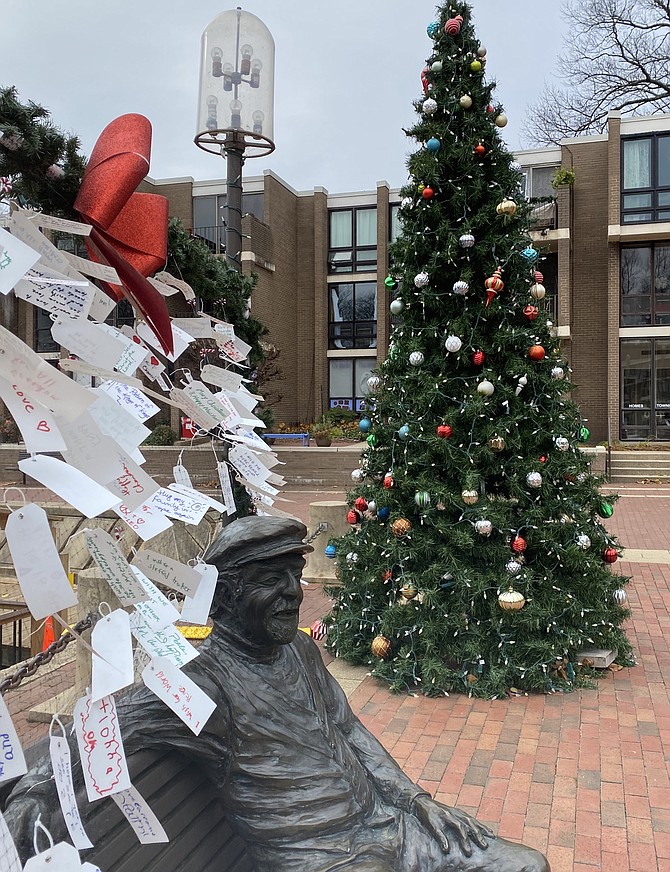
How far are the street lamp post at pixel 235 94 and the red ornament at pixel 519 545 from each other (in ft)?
8.74

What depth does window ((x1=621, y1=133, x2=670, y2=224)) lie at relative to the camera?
22.5 m

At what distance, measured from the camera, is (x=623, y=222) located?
895 inches

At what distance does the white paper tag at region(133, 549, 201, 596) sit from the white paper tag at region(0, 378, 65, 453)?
387 mm

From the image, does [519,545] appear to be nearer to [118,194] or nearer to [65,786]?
[118,194]

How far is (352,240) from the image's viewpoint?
29672 millimetres

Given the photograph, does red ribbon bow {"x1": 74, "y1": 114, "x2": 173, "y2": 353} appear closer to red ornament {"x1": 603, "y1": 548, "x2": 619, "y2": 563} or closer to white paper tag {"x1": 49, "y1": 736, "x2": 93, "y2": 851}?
white paper tag {"x1": 49, "y1": 736, "x2": 93, "y2": 851}

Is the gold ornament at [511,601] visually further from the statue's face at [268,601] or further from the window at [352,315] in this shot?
the window at [352,315]

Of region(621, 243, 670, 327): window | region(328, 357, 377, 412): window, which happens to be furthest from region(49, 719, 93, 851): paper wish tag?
region(328, 357, 377, 412): window

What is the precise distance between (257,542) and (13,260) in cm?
99

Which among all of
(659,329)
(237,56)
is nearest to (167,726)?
(237,56)

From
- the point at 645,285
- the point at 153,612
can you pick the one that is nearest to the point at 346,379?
the point at 645,285

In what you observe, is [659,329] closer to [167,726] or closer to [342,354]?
[342,354]

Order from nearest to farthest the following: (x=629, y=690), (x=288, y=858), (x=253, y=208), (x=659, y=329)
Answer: (x=288, y=858), (x=629, y=690), (x=659, y=329), (x=253, y=208)

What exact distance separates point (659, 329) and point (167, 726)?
2372 cm
